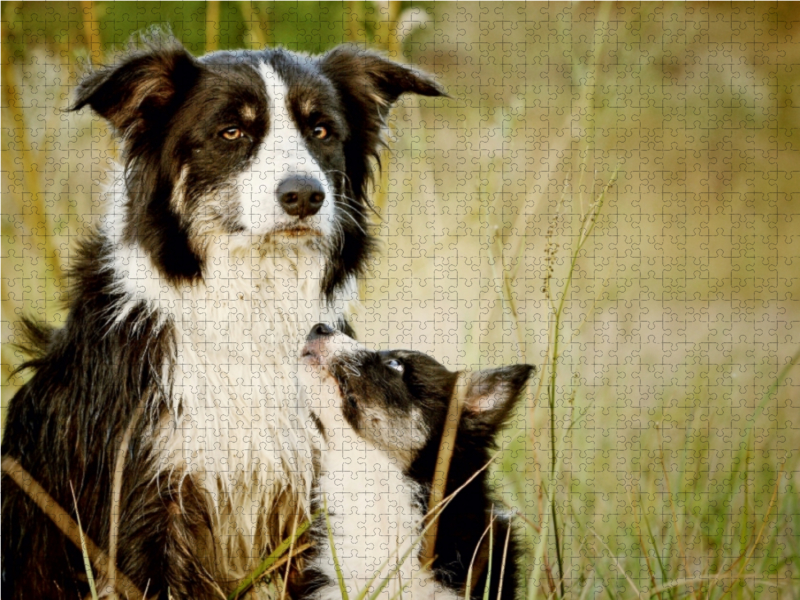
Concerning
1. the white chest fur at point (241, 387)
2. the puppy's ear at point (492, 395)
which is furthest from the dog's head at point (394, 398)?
the white chest fur at point (241, 387)

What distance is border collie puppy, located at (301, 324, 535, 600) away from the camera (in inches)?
120

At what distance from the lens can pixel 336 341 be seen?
3.25 m

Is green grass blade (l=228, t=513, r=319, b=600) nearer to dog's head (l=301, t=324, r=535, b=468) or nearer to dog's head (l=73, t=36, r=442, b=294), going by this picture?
dog's head (l=301, t=324, r=535, b=468)

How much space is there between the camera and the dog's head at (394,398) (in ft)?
10.2

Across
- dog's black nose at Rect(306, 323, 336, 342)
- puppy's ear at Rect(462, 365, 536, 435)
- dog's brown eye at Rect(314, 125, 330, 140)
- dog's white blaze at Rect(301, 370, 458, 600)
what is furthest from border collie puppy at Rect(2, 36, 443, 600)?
puppy's ear at Rect(462, 365, 536, 435)

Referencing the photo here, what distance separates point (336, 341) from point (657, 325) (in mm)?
2702

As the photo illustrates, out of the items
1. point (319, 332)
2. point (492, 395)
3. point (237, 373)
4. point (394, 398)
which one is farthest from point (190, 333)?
point (492, 395)

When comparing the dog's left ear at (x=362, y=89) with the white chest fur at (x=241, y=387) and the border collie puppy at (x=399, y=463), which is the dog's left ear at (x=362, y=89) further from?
the border collie puppy at (x=399, y=463)

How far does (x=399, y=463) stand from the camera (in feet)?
10.2

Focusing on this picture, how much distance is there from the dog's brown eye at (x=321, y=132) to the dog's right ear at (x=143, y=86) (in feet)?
1.61

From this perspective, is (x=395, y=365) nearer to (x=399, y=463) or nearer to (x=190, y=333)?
(x=399, y=463)

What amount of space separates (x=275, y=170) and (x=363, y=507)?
1227mm

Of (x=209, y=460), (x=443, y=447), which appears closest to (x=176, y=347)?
(x=209, y=460)

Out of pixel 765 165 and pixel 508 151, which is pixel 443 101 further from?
pixel 765 165
